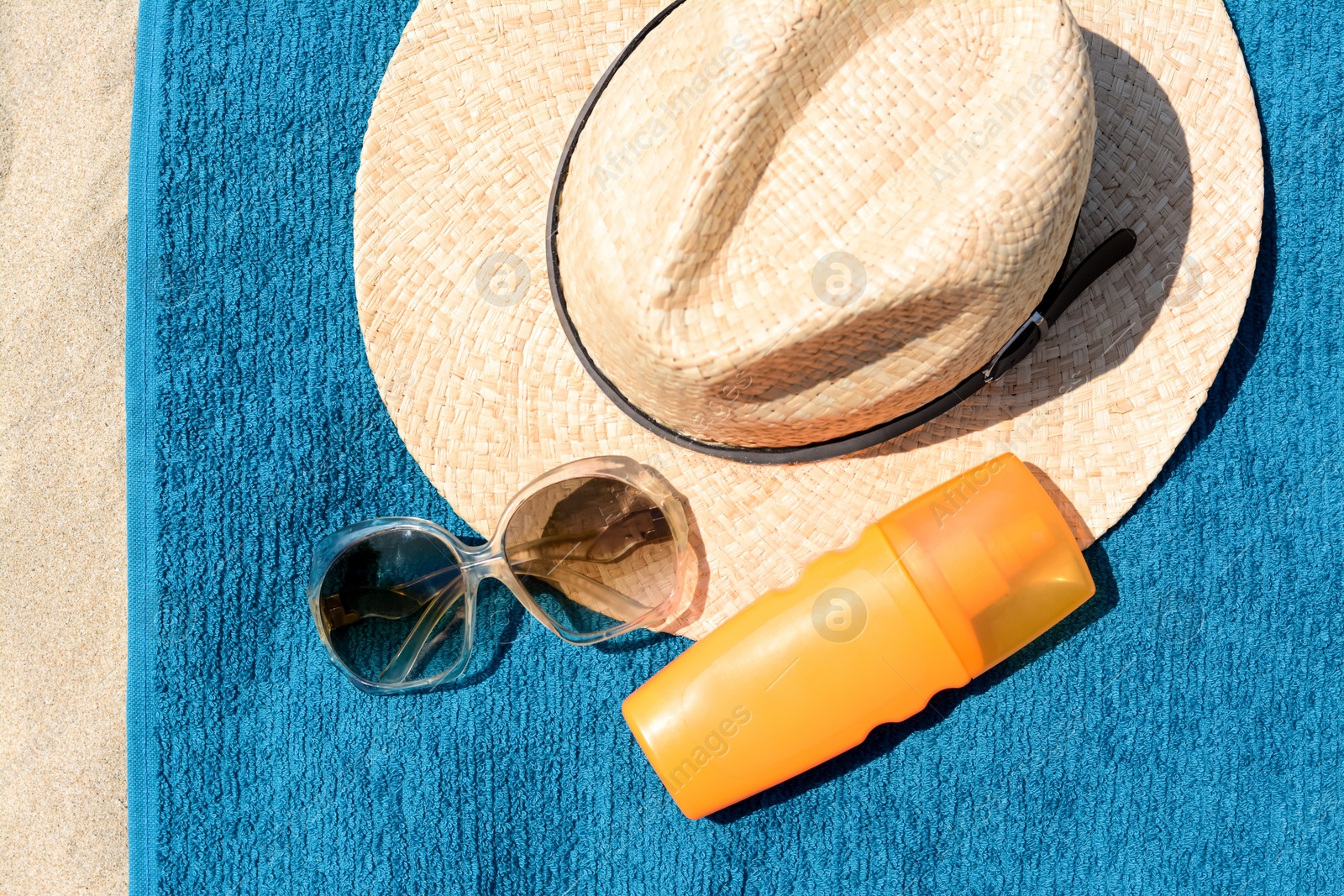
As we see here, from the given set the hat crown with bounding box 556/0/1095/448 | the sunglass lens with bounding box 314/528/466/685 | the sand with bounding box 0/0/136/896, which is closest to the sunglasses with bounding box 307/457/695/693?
the sunglass lens with bounding box 314/528/466/685

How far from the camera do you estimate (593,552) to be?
69cm

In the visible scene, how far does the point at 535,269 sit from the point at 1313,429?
714 mm

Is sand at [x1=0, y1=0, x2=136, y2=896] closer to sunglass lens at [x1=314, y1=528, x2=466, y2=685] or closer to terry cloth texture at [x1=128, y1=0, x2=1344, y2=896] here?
terry cloth texture at [x1=128, y1=0, x2=1344, y2=896]

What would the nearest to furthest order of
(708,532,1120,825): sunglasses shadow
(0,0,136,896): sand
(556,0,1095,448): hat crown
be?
(556,0,1095,448): hat crown → (708,532,1120,825): sunglasses shadow → (0,0,136,896): sand

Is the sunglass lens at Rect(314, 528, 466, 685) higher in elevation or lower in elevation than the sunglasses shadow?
higher

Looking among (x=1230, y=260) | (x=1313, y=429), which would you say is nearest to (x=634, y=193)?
(x=1230, y=260)

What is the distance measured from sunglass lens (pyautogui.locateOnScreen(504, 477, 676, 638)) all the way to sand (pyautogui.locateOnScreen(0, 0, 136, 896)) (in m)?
0.51

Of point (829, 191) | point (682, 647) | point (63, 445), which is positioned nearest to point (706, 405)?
point (829, 191)

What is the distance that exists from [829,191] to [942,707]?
49 centimetres

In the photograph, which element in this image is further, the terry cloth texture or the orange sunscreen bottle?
the terry cloth texture

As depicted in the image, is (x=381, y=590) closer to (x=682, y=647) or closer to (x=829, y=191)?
(x=682, y=647)

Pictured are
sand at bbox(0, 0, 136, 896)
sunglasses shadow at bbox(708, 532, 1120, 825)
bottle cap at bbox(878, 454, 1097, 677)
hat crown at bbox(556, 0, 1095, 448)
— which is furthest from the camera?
sand at bbox(0, 0, 136, 896)

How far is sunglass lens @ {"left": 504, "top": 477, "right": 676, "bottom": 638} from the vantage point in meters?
0.67

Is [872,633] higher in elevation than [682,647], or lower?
higher
